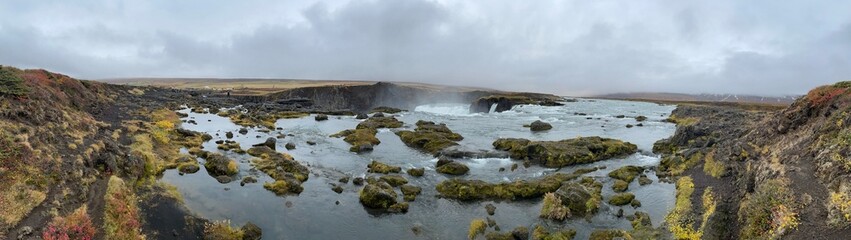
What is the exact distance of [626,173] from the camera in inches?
1527

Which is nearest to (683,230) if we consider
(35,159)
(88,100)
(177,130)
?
(35,159)

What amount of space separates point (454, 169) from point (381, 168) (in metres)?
7.04

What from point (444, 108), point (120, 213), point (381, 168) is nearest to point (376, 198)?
point (381, 168)

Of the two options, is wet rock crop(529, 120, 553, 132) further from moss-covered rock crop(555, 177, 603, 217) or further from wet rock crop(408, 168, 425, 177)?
moss-covered rock crop(555, 177, 603, 217)

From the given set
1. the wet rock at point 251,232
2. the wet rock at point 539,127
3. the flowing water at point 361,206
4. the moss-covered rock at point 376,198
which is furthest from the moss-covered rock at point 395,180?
the wet rock at point 539,127

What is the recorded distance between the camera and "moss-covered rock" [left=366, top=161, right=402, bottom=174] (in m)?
42.0

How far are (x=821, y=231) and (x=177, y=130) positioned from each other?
60.2 meters

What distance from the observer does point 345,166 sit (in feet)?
147

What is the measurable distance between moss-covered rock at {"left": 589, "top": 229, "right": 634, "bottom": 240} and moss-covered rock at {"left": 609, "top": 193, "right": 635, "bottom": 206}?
6.45m

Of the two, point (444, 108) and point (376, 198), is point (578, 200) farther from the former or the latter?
point (444, 108)

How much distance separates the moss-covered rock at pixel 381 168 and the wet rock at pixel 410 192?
600 cm

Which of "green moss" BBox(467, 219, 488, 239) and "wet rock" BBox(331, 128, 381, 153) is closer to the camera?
"green moss" BBox(467, 219, 488, 239)

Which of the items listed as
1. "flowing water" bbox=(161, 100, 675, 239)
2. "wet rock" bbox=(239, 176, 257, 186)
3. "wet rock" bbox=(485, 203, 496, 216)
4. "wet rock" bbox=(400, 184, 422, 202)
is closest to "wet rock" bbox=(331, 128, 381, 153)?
"flowing water" bbox=(161, 100, 675, 239)

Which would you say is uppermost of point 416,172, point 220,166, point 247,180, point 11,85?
point 11,85
